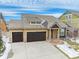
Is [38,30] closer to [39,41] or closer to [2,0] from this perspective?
[39,41]

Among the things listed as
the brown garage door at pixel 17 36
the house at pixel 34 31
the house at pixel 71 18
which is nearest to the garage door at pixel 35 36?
the house at pixel 34 31

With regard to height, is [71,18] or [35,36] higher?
[71,18]

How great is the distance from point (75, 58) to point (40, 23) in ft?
9.69

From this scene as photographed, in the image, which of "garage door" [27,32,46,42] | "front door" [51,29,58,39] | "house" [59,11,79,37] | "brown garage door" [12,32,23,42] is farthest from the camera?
"front door" [51,29,58,39]

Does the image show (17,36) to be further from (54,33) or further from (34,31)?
(54,33)

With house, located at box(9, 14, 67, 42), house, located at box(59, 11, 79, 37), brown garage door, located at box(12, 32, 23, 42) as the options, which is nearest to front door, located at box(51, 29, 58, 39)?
house, located at box(9, 14, 67, 42)

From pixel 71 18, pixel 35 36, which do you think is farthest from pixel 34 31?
pixel 71 18

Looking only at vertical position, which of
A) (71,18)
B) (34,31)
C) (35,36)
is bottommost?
(35,36)

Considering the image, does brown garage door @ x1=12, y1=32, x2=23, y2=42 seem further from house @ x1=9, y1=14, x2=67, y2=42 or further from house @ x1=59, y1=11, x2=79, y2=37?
house @ x1=59, y1=11, x2=79, y2=37

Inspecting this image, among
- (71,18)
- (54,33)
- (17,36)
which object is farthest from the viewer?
(54,33)

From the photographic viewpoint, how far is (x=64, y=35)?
274 inches

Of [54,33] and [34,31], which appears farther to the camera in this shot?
[54,33]

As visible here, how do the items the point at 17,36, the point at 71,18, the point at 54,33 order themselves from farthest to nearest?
the point at 54,33, the point at 17,36, the point at 71,18

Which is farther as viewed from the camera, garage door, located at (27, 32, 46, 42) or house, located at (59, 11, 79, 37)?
garage door, located at (27, 32, 46, 42)
